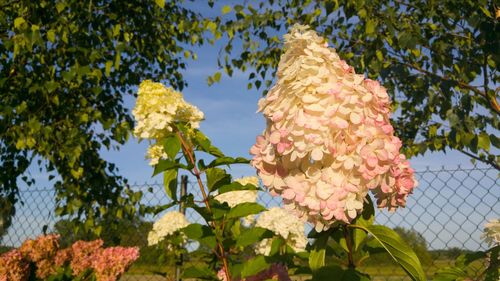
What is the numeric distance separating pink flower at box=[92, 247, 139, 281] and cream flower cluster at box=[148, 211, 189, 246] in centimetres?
54

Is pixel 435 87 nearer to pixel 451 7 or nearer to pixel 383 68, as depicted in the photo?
pixel 383 68

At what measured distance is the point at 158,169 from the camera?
1.22 meters

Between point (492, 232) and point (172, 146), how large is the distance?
0.85 metres

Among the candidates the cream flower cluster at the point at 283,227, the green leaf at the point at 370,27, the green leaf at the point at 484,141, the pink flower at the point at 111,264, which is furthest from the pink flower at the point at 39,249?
the green leaf at the point at 484,141

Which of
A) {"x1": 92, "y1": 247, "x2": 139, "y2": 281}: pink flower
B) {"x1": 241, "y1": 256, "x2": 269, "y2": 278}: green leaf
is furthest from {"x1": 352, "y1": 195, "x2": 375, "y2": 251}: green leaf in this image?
{"x1": 92, "y1": 247, "x2": 139, "y2": 281}: pink flower

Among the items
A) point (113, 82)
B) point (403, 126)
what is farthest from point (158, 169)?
point (113, 82)

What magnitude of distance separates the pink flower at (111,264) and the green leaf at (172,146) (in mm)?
1081

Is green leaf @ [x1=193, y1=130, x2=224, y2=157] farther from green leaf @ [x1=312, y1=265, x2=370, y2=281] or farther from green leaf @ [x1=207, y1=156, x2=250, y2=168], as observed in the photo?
green leaf @ [x1=312, y1=265, x2=370, y2=281]

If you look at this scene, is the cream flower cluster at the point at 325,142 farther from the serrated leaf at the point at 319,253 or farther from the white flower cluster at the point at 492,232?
the white flower cluster at the point at 492,232

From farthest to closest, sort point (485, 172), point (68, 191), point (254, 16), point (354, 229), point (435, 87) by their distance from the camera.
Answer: point (68, 191) → point (254, 16) → point (485, 172) → point (435, 87) → point (354, 229)

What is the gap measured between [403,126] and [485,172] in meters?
1.14

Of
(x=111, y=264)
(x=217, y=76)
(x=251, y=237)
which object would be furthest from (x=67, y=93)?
(x=251, y=237)

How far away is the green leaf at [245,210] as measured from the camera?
1.23m

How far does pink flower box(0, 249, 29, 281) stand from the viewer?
89.8 inches
